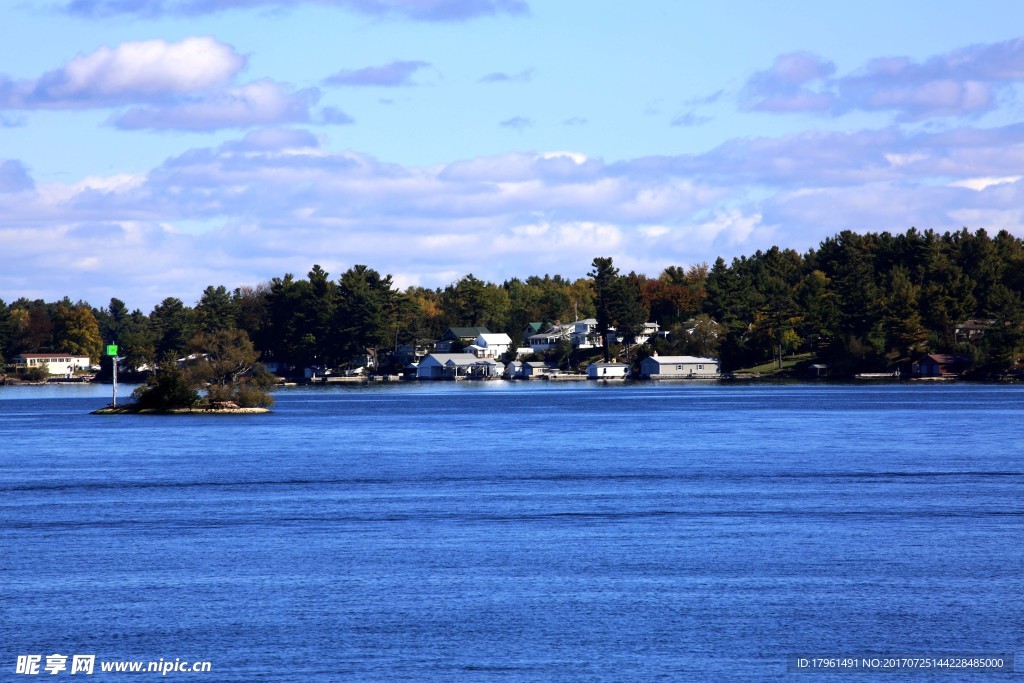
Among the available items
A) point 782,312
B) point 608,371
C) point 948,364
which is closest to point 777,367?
point 782,312

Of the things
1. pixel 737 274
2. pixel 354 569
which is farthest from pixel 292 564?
pixel 737 274

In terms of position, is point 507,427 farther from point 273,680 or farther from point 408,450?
point 273,680

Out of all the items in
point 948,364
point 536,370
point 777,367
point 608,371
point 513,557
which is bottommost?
point 513,557

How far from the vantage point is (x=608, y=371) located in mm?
188750

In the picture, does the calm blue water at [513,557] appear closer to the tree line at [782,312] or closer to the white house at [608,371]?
the tree line at [782,312]

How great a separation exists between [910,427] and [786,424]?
7.73 m

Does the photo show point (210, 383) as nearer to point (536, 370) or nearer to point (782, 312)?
point (782, 312)

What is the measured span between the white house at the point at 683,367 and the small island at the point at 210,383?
92.7 m

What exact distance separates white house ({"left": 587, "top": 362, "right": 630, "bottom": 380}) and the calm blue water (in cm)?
12626

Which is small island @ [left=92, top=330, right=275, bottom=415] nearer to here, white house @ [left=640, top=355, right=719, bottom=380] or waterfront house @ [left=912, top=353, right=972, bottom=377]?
waterfront house @ [left=912, top=353, right=972, bottom=377]

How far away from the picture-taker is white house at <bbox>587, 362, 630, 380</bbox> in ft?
619

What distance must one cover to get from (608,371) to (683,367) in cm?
1402

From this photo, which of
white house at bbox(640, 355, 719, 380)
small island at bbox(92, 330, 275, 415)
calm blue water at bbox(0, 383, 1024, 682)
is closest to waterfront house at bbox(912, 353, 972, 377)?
white house at bbox(640, 355, 719, 380)

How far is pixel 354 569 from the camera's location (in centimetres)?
2723
